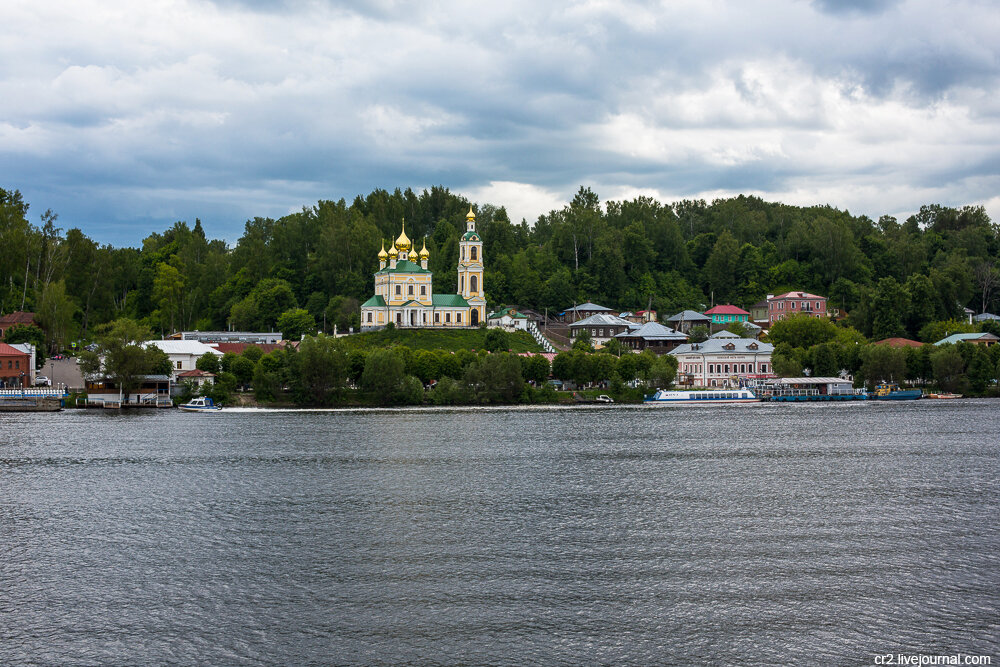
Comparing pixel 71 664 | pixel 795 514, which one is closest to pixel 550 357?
pixel 795 514

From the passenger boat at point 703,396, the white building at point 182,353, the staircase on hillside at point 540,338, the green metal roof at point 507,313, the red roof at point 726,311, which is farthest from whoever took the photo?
the red roof at point 726,311

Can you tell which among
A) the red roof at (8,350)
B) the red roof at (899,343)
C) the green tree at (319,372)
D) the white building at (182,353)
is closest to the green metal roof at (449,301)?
the white building at (182,353)

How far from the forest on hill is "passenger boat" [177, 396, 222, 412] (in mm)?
28174

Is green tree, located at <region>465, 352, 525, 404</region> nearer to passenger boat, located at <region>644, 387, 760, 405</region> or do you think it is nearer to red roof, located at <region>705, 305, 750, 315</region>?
passenger boat, located at <region>644, 387, 760, 405</region>

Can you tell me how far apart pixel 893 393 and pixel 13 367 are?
261ft

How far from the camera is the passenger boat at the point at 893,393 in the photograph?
88.2m

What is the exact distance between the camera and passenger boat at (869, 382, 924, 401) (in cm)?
8825

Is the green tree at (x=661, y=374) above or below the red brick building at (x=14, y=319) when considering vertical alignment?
below

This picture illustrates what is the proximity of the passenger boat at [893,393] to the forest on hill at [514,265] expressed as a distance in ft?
56.9

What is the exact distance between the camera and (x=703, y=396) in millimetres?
87562

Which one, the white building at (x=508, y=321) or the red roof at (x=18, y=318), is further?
the white building at (x=508, y=321)

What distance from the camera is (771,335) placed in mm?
102375

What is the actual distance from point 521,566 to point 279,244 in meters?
108

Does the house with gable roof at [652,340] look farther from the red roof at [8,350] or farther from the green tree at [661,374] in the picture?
the red roof at [8,350]
